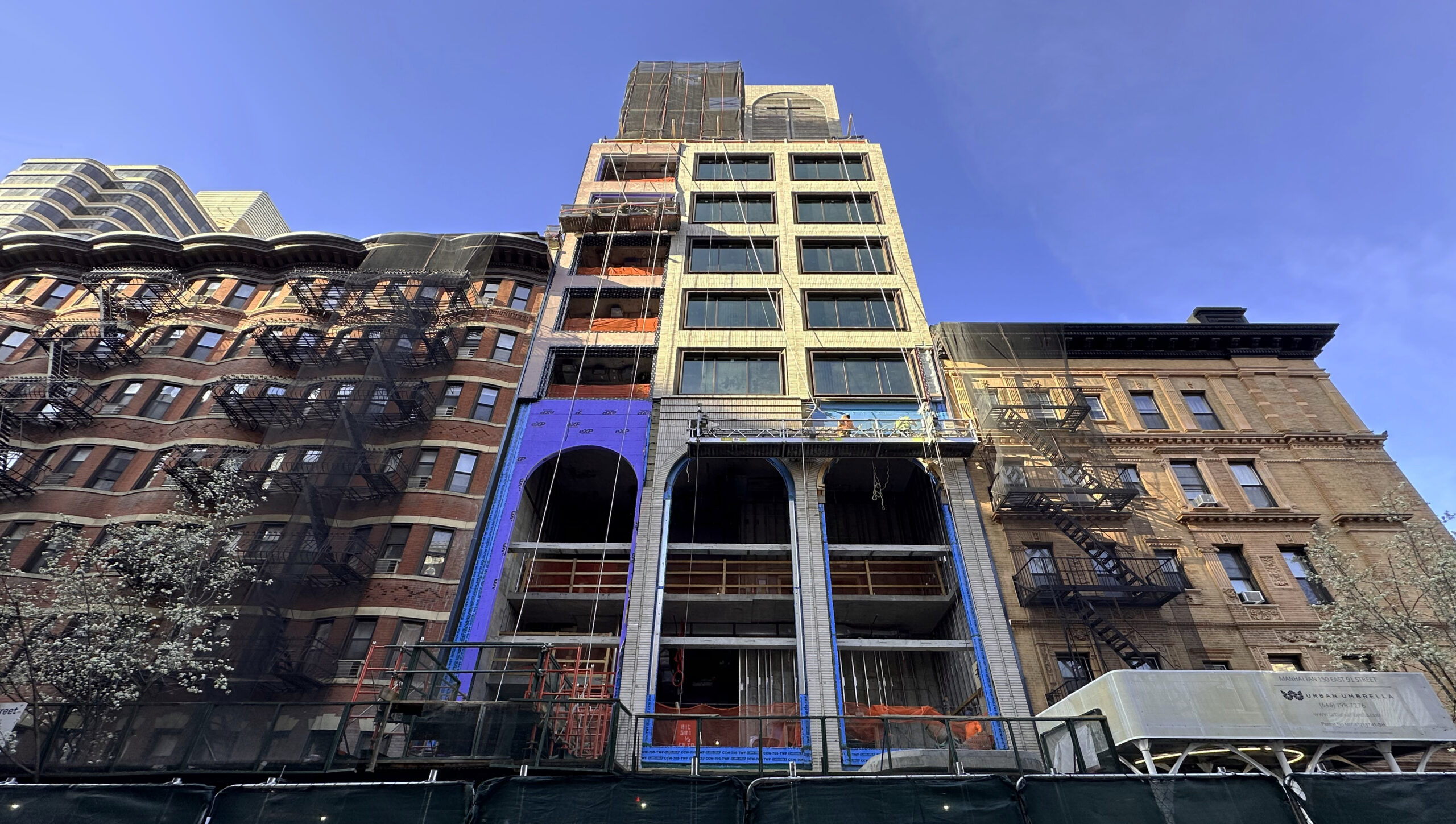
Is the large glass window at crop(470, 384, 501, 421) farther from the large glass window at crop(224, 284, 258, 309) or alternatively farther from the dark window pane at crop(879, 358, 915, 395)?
the dark window pane at crop(879, 358, 915, 395)

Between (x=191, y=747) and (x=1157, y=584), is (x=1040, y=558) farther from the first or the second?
(x=191, y=747)

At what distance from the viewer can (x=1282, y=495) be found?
963 inches

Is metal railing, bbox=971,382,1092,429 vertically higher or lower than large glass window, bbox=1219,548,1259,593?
higher

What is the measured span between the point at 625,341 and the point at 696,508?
8.41m

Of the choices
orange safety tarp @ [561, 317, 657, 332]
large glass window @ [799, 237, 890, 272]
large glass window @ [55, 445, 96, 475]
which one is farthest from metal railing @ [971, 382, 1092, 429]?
large glass window @ [55, 445, 96, 475]

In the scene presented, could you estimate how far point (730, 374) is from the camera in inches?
1156

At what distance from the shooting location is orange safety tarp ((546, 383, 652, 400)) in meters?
29.3

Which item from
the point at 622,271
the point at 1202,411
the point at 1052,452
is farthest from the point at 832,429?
the point at 1202,411

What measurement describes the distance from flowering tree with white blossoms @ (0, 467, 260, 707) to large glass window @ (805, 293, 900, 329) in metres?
24.3

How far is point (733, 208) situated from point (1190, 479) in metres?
25.4

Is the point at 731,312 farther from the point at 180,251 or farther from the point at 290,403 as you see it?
the point at 180,251

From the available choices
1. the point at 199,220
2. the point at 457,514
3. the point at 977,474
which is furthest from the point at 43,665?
the point at 199,220

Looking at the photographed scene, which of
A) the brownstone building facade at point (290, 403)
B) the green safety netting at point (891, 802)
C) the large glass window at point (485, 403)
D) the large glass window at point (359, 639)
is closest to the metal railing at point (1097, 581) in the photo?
the green safety netting at point (891, 802)

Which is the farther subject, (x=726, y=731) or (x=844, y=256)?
(x=844, y=256)
